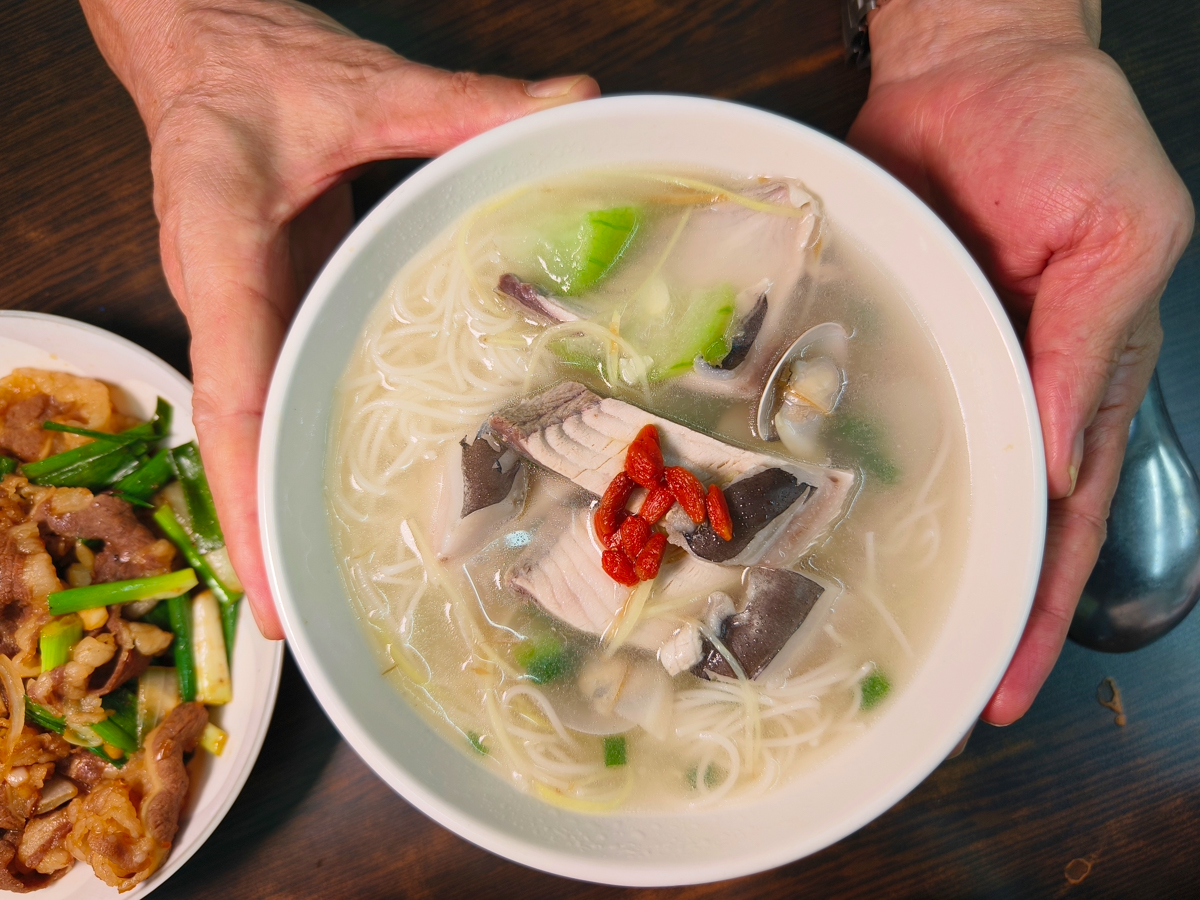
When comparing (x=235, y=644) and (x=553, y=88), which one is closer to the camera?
(x=553, y=88)

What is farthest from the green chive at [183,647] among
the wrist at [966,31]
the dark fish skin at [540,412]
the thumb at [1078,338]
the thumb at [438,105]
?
the wrist at [966,31]

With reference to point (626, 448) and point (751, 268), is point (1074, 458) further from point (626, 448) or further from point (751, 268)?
point (626, 448)

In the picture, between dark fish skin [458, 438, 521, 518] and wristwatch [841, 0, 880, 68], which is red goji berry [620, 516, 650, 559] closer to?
dark fish skin [458, 438, 521, 518]

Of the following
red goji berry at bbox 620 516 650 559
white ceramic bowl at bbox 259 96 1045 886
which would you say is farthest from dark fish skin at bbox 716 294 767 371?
red goji berry at bbox 620 516 650 559

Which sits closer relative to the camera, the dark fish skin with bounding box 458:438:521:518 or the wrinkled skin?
the dark fish skin with bounding box 458:438:521:518

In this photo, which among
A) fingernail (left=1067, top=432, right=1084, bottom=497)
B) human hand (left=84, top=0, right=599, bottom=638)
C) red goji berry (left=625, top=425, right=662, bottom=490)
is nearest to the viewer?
red goji berry (left=625, top=425, right=662, bottom=490)

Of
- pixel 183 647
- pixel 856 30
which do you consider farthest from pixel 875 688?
pixel 183 647

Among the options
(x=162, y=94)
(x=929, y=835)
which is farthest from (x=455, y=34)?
(x=929, y=835)
